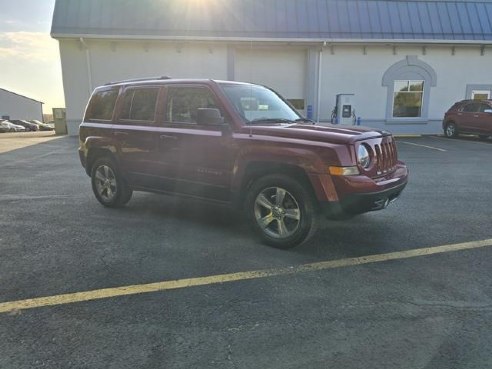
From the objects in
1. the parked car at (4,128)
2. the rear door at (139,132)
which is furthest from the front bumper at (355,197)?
the parked car at (4,128)

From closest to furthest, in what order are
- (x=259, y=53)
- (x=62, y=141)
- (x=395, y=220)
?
1. (x=395, y=220)
2. (x=62, y=141)
3. (x=259, y=53)

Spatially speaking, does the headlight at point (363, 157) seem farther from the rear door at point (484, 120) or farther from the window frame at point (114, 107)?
the rear door at point (484, 120)

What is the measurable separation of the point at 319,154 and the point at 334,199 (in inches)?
19.1

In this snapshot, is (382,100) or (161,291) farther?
(382,100)

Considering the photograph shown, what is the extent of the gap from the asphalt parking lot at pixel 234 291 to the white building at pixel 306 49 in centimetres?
1345

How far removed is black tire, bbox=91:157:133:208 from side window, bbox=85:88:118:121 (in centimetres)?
66

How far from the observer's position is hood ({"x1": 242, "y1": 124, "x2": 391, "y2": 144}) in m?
4.34

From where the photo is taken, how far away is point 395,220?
579cm

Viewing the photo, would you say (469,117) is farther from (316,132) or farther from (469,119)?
(316,132)

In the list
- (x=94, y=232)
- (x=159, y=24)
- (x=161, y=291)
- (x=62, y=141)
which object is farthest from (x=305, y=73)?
(x=161, y=291)

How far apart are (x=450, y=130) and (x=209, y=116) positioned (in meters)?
16.9

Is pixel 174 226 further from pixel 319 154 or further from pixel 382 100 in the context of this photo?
pixel 382 100

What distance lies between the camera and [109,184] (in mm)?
6391

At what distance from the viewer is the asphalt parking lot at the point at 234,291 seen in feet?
9.12
